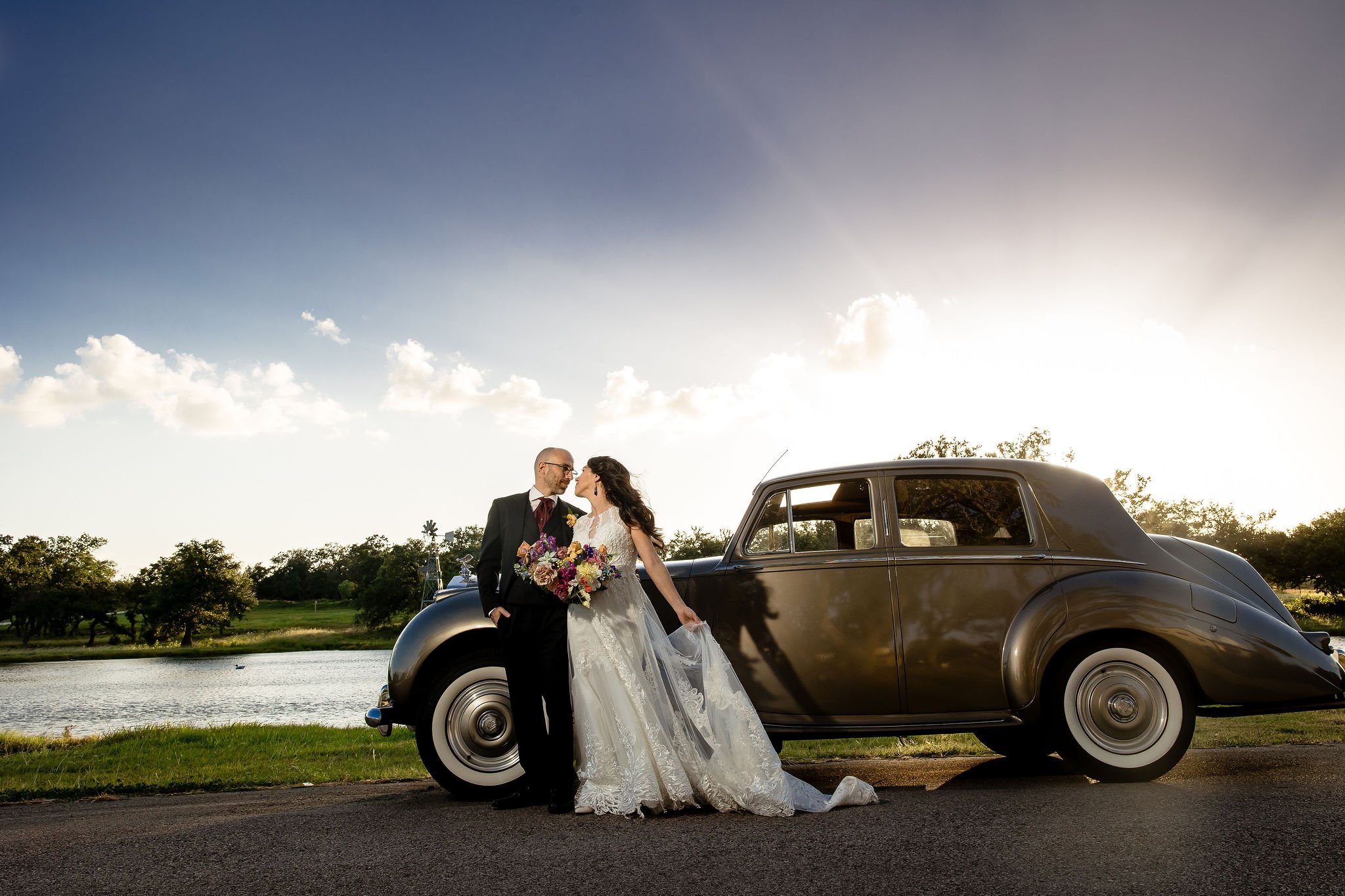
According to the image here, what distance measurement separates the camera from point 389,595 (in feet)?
235

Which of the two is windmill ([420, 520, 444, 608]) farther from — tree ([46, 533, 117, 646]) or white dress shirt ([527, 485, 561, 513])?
tree ([46, 533, 117, 646])

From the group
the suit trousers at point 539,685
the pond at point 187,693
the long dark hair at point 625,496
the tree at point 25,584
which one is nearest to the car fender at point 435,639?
the suit trousers at point 539,685

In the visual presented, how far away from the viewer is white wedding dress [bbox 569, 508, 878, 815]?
179 inches

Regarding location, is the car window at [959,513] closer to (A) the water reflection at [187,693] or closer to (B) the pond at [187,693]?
(B) the pond at [187,693]

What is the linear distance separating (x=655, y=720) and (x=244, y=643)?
71.9 meters

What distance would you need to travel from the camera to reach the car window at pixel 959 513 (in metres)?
5.62

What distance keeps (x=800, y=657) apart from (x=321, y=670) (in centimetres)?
3830

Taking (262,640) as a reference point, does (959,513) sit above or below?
above

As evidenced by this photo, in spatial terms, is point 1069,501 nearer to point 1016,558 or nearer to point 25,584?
point 1016,558

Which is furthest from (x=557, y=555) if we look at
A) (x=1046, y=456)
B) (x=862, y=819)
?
(x=1046, y=456)

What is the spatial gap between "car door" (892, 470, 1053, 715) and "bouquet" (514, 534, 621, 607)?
6.69 ft

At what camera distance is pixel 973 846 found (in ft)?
12.0

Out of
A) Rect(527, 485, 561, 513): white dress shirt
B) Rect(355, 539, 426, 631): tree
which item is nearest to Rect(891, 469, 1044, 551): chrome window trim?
Rect(527, 485, 561, 513): white dress shirt

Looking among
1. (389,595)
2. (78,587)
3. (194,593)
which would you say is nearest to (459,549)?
(389,595)
